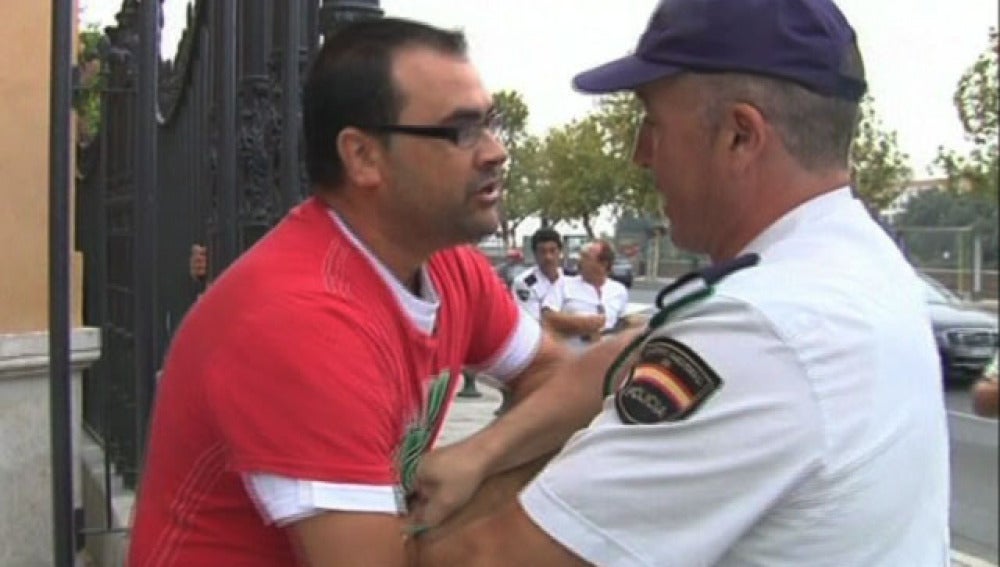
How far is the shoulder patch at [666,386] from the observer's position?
4.42 ft

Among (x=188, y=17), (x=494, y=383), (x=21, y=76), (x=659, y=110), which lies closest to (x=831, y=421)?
(x=659, y=110)

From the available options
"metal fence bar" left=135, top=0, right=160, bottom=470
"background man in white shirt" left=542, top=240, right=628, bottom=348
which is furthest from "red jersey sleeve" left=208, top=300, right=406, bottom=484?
"background man in white shirt" left=542, top=240, right=628, bottom=348

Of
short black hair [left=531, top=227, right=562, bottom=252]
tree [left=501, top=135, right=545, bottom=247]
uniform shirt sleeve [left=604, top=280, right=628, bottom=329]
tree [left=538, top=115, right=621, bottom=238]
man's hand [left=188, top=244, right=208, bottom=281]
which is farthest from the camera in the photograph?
tree [left=501, top=135, right=545, bottom=247]

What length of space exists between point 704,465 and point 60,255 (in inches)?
70.6

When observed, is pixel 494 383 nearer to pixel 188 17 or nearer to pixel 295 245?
pixel 295 245

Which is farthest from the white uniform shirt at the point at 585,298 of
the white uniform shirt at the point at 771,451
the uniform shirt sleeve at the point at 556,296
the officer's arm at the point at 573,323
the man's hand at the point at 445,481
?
the white uniform shirt at the point at 771,451

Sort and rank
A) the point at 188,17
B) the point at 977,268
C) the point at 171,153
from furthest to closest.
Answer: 1. the point at 171,153
2. the point at 188,17
3. the point at 977,268

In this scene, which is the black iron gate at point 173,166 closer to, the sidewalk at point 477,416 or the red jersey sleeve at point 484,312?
the red jersey sleeve at point 484,312

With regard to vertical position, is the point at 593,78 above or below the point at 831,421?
above

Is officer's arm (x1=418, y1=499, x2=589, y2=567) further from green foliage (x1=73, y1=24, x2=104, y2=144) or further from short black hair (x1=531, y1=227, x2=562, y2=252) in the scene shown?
short black hair (x1=531, y1=227, x2=562, y2=252)

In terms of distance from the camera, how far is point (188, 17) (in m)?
5.07

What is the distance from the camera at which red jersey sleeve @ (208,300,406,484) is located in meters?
1.66

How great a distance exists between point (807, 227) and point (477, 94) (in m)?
0.73

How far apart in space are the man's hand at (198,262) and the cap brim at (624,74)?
3063 mm
